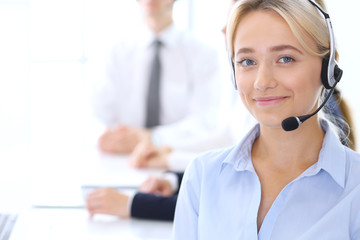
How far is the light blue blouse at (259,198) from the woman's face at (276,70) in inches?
4.8

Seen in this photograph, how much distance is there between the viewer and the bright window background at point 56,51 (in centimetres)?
509

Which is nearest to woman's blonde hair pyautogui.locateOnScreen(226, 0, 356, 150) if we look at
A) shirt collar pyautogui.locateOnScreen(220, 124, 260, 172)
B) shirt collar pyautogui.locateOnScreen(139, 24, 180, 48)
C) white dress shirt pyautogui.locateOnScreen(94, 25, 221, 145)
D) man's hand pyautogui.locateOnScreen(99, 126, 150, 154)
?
shirt collar pyautogui.locateOnScreen(220, 124, 260, 172)

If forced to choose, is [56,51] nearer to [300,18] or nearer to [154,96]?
[154,96]

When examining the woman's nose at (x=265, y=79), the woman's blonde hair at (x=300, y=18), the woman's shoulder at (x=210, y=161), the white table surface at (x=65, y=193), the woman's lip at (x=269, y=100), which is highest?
the woman's blonde hair at (x=300, y=18)

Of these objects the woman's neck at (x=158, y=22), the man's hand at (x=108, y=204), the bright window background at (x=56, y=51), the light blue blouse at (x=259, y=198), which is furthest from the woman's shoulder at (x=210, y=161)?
the bright window background at (x=56, y=51)

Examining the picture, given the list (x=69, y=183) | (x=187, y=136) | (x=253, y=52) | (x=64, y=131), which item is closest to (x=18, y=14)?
(x=64, y=131)

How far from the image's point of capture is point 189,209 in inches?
50.8

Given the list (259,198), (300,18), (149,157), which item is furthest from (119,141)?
(300,18)

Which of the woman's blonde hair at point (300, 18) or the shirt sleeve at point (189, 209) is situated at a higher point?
the woman's blonde hair at point (300, 18)

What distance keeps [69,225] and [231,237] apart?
69 centimetres

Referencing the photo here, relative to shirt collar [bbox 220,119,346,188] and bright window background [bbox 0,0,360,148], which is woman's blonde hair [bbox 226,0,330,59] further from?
bright window background [bbox 0,0,360,148]

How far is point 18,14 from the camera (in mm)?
5332

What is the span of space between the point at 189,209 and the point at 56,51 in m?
4.28

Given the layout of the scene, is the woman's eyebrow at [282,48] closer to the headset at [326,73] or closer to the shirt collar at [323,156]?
the headset at [326,73]
